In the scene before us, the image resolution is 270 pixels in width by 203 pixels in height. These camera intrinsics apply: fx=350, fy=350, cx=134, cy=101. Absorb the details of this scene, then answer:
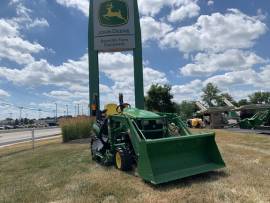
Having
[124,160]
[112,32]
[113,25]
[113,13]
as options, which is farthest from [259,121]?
[124,160]

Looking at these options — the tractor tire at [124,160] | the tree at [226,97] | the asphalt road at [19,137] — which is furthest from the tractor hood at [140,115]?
the tree at [226,97]

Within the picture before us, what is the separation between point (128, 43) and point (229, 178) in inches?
505

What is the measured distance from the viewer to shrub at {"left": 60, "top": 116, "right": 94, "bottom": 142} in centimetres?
1723

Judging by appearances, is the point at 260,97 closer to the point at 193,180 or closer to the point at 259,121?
the point at 259,121

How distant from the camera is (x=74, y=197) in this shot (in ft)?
19.2

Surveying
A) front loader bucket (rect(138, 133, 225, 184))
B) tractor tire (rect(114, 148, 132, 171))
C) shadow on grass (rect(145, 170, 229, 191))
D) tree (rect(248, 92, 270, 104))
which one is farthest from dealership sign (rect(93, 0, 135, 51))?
tree (rect(248, 92, 270, 104))

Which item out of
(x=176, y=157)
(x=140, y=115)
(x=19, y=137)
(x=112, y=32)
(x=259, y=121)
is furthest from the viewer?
(x=19, y=137)

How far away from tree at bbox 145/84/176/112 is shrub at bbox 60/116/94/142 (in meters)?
18.3

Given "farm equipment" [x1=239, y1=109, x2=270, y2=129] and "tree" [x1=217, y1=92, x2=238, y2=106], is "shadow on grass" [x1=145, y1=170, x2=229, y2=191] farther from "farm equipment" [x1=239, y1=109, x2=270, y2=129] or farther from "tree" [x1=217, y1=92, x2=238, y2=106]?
"tree" [x1=217, y1=92, x2=238, y2=106]

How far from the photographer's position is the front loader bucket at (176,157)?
21.7ft

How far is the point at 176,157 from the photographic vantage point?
7176mm

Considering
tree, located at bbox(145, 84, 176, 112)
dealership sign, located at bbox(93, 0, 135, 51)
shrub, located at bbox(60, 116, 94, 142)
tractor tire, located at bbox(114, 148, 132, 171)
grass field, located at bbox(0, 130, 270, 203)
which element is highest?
dealership sign, located at bbox(93, 0, 135, 51)

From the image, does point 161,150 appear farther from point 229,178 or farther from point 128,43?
point 128,43

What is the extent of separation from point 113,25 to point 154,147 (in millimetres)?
12872
